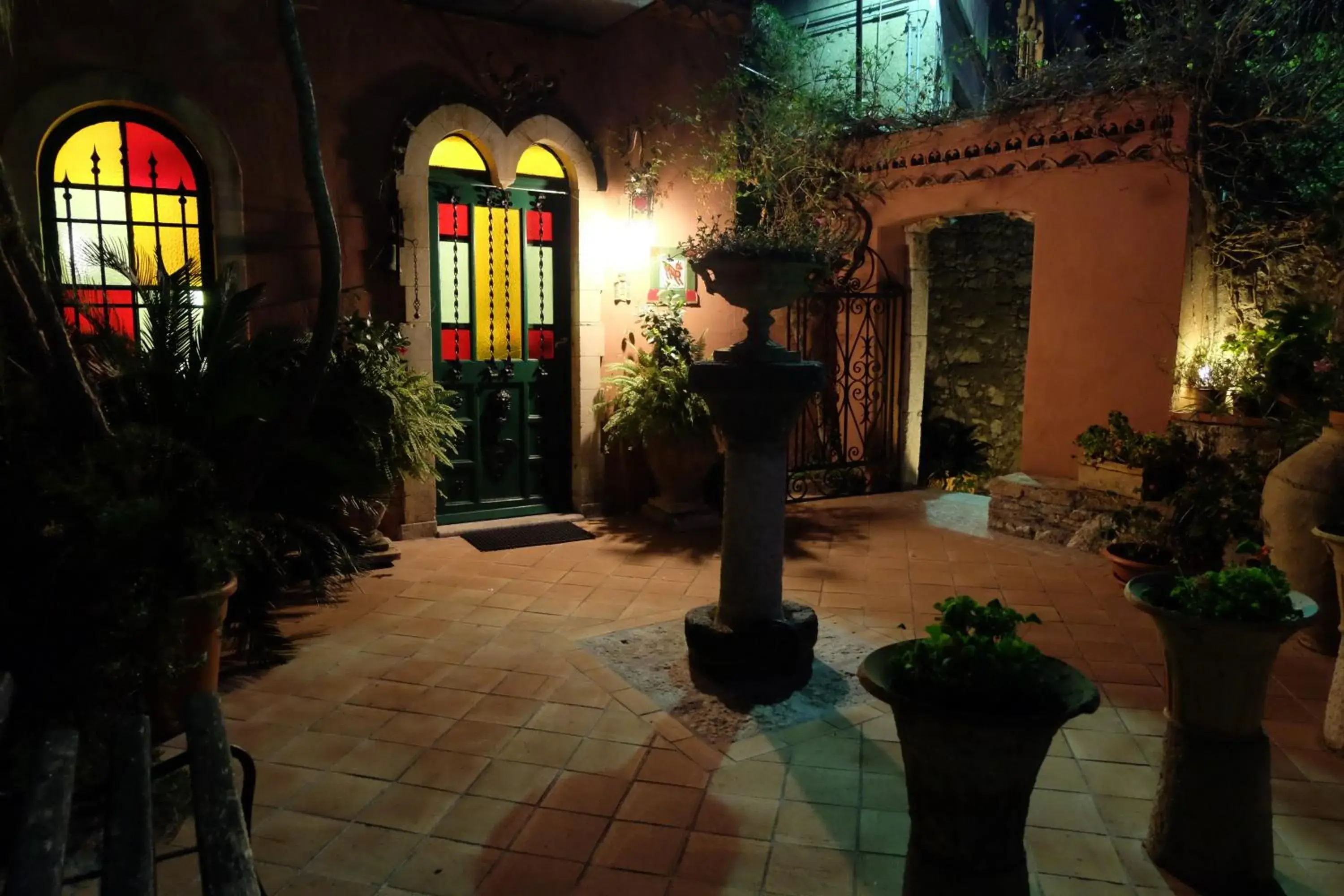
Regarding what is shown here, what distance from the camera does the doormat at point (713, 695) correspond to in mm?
3785

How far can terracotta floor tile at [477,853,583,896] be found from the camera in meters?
2.71

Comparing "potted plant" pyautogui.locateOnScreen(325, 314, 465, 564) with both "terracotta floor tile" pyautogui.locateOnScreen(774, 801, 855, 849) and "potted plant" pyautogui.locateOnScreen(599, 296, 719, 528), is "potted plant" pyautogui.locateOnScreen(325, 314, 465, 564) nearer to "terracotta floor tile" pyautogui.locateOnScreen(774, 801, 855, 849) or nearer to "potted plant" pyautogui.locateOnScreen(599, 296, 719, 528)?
"potted plant" pyautogui.locateOnScreen(599, 296, 719, 528)

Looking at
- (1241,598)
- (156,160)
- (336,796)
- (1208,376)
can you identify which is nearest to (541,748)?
(336,796)

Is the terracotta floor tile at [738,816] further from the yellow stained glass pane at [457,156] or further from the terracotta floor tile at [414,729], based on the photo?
the yellow stained glass pane at [457,156]

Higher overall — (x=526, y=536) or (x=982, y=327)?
(x=982, y=327)

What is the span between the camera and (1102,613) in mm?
5223

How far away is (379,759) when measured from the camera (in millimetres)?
3480

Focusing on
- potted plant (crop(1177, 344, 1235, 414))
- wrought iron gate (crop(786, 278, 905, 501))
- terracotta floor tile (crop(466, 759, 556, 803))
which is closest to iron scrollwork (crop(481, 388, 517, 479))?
wrought iron gate (crop(786, 278, 905, 501))

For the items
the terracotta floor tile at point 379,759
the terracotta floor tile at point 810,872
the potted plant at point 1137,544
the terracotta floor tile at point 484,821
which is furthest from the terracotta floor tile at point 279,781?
the potted plant at point 1137,544

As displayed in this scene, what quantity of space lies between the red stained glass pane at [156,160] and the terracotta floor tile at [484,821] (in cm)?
451

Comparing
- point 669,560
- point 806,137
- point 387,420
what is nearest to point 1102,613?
point 669,560

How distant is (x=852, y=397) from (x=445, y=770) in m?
6.16

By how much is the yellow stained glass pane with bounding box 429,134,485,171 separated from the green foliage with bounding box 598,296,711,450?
1.72 meters

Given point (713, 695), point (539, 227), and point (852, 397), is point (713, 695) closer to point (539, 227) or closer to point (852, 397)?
point (539, 227)
